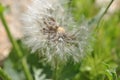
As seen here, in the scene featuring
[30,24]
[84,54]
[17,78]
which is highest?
[30,24]

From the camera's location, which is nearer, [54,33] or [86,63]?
[54,33]

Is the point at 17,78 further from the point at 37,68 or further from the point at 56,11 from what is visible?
the point at 56,11

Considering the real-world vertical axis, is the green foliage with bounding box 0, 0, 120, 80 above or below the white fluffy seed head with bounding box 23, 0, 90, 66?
below

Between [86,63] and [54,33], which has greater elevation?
[54,33]

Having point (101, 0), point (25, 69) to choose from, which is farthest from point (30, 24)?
point (101, 0)

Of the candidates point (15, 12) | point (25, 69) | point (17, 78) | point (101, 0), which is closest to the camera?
point (25, 69)

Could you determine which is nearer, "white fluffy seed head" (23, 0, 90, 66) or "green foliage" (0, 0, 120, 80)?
"white fluffy seed head" (23, 0, 90, 66)

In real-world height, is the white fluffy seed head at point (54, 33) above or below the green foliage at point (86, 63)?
above

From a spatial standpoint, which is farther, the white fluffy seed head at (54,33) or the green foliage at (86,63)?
the green foliage at (86,63)
